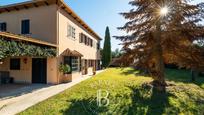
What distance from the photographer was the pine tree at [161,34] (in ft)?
34.6

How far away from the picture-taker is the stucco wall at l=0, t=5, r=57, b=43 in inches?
548

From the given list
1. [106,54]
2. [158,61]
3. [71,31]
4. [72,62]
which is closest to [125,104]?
[158,61]

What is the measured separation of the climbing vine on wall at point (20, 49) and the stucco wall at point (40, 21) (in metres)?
1.71

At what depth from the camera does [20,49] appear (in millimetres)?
9938

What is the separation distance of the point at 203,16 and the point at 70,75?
11033 millimetres

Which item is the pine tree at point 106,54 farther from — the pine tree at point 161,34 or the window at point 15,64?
the pine tree at point 161,34

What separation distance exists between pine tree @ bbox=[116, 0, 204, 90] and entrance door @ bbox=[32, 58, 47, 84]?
21.4ft

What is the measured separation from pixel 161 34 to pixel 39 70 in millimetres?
9678

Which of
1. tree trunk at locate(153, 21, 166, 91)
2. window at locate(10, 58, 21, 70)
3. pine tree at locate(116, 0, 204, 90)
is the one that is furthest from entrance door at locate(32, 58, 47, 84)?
tree trunk at locate(153, 21, 166, 91)

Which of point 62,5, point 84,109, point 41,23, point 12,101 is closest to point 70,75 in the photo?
point 41,23

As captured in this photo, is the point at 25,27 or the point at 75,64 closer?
the point at 25,27

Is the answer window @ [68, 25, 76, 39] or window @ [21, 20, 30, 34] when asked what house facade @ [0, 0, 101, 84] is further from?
window @ [68, 25, 76, 39]

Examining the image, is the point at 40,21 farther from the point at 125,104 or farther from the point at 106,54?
the point at 106,54

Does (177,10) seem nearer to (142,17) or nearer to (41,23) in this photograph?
(142,17)
